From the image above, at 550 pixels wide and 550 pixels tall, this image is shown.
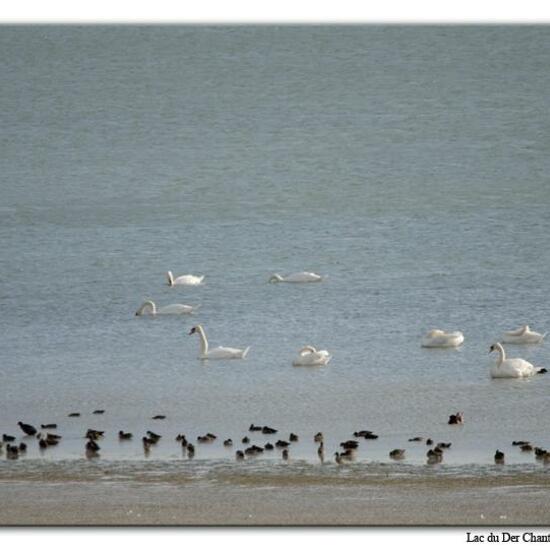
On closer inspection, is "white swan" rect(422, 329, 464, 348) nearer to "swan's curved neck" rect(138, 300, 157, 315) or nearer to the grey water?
the grey water

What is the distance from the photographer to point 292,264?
21.1 m

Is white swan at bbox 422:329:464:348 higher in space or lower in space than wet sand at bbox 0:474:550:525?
higher

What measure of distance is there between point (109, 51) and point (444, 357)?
74.1ft

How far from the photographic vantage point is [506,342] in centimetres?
1617

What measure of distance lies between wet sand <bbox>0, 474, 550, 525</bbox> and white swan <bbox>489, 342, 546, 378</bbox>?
3417 mm

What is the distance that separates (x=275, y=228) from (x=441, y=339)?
7.67 m

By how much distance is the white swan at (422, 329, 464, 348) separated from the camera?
15766 millimetres

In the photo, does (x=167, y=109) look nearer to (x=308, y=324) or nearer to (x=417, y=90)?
(x=417, y=90)

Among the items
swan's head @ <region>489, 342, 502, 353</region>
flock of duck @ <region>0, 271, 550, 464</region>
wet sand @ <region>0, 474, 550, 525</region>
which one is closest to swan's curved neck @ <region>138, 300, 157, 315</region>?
flock of duck @ <region>0, 271, 550, 464</region>

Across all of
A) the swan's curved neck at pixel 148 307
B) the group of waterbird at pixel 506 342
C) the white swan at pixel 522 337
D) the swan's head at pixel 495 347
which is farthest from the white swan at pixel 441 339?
the swan's curved neck at pixel 148 307

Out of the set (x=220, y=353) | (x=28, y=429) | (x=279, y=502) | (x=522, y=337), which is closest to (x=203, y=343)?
(x=220, y=353)

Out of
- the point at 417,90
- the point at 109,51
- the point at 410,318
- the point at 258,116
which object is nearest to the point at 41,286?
the point at 410,318

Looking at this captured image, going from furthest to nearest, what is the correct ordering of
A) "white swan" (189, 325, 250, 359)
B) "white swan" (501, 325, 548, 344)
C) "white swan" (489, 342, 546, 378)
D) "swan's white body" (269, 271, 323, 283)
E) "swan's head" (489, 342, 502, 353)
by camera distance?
"swan's white body" (269, 271, 323, 283), "white swan" (501, 325, 548, 344), "white swan" (189, 325, 250, 359), "swan's head" (489, 342, 502, 353), "white swan" (489, 342, 546, 378)

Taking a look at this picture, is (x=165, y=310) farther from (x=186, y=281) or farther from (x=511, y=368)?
(x=511, y=368)
